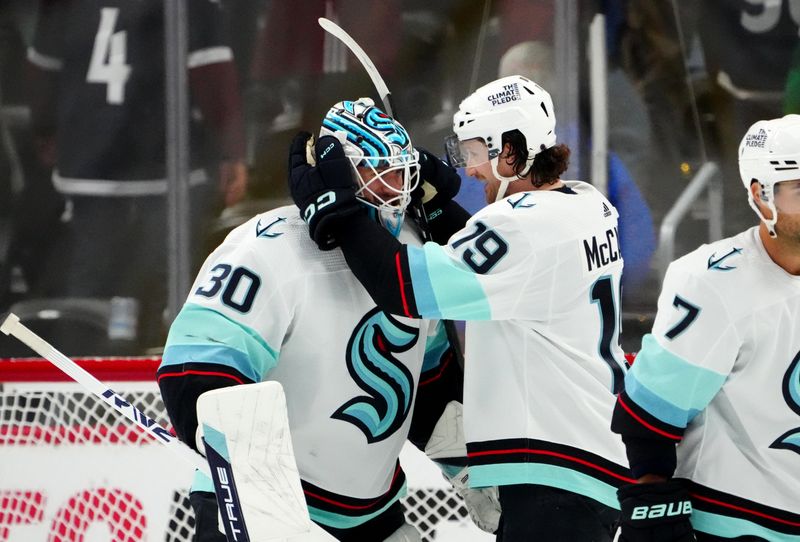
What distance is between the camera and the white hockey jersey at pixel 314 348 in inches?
85.8

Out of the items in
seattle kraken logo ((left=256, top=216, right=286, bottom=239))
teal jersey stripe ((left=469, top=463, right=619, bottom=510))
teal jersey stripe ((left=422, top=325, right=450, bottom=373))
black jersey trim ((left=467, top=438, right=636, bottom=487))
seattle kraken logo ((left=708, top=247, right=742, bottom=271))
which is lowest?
teal jersey stripe ((left=469, top=463, right=619, bottom=510))

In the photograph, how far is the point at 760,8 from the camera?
4375 mm

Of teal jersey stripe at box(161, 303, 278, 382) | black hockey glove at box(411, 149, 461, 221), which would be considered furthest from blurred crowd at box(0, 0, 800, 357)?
teal jersey stripe at box(161, 303, 278, 382)

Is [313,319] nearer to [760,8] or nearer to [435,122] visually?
[435,122]

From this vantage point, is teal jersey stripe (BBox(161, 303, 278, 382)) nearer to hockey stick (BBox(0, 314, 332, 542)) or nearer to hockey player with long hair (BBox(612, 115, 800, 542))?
hockey stick (BBox(0, 314, 332, 542))

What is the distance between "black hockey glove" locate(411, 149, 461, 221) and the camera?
8.28 feet

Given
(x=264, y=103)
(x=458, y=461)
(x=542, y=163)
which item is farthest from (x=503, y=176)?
(x=264, y=103)

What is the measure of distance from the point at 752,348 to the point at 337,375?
718 millimetres

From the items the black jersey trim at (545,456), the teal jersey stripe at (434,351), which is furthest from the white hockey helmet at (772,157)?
the teal jersey stripe at (434,351)

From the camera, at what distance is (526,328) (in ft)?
7.55

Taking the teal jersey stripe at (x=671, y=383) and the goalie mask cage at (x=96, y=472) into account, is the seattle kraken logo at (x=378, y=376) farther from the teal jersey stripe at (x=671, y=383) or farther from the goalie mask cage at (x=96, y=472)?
the goalie mask cage at (x=96, y=472)

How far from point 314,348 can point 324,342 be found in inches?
0.8

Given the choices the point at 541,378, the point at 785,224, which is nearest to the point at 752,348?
the point at 785,224

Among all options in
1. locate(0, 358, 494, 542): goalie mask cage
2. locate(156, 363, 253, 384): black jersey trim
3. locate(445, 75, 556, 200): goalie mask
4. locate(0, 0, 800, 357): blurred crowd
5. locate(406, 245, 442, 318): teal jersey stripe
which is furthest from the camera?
locate(0, 0, 800, 357): blurred crowd
